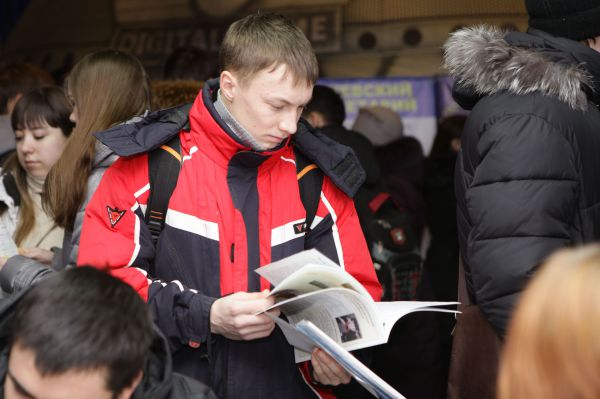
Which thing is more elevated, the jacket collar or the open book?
the jacket collar

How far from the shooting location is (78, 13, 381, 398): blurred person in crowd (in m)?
2.63

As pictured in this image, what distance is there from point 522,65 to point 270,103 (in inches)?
27.9

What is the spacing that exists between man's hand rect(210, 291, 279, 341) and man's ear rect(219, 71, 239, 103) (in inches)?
23.4

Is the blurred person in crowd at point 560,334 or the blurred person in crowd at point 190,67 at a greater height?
the blurred person in crowd at point 190,67

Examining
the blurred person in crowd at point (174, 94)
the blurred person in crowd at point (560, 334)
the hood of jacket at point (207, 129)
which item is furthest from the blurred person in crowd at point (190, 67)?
the blurred person in crowd at point (560, 334)

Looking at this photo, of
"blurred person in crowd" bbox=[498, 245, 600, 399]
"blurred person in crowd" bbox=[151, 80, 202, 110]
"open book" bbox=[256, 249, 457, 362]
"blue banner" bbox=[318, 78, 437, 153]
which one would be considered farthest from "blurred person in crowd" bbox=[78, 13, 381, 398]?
"blue banner" bbox=[318, 78, 437, 153]

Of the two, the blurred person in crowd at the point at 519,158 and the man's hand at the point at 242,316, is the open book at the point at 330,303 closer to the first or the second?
the man's hand at the point at 242,316

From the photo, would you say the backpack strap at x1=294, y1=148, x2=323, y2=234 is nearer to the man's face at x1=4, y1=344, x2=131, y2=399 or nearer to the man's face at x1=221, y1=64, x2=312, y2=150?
the man's face at x1=221, y1=64, x2=312, y2=150

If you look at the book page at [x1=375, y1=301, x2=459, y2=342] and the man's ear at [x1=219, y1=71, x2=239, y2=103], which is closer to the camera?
the book page at [x1=375, y1=301, x2=459, y2=342]

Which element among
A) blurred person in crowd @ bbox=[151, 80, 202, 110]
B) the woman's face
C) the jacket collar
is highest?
blurred person in crowd @ bbox=[151, 80, 202, 110]

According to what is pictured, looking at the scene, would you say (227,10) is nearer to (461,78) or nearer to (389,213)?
(389,213)

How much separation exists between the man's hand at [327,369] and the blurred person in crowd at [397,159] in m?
2.23

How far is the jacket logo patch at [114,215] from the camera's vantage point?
265 centimetres

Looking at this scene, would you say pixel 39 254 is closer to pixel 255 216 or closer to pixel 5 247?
pixel 5 247
